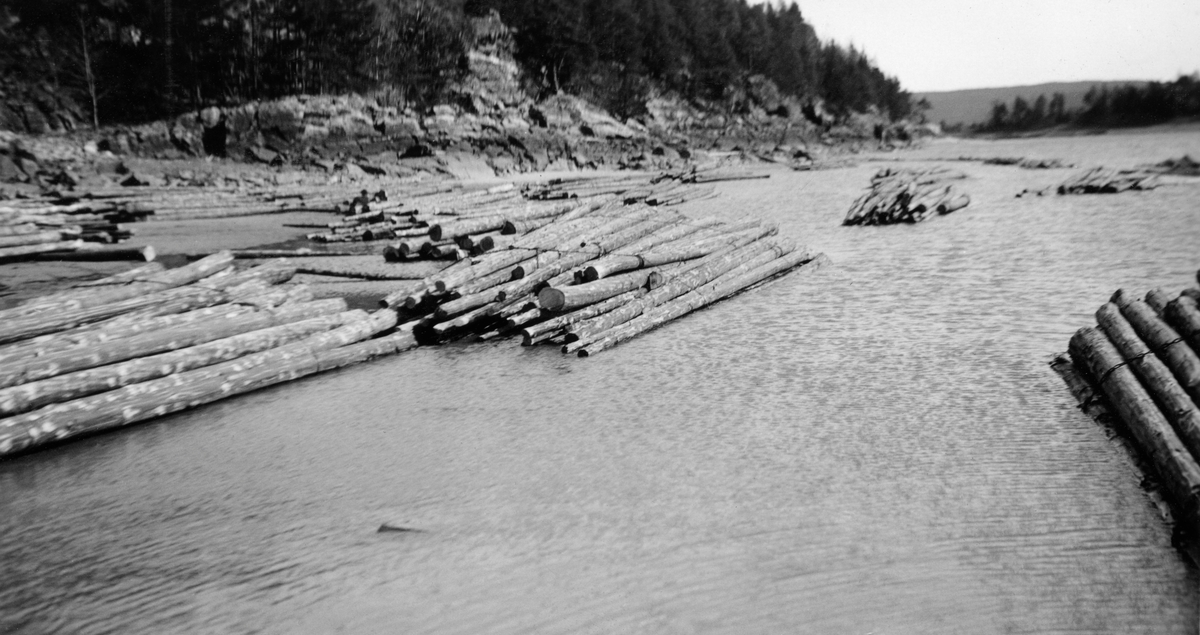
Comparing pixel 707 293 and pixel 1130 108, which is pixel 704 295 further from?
pixel 1130 108

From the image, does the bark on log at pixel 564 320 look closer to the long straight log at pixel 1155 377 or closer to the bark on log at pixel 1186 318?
the long straight log at pixel 1155 377

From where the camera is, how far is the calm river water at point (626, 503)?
134 inches

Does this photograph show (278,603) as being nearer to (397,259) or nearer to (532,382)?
(532,382)

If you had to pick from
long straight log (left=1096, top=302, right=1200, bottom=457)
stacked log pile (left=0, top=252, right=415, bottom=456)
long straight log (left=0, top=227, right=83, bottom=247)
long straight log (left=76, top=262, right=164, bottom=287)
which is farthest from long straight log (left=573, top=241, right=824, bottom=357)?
long straight log (left=0, top=227, right=83, bottom=247)

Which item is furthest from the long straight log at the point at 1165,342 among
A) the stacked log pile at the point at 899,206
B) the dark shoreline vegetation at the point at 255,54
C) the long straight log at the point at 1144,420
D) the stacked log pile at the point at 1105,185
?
the dark shoreline vegetation at the point at 255,54

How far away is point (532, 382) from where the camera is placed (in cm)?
682

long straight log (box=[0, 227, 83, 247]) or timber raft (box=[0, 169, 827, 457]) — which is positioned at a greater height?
long straight log (box=[0, 227, 83, 247])

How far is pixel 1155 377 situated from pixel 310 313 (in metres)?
8.09

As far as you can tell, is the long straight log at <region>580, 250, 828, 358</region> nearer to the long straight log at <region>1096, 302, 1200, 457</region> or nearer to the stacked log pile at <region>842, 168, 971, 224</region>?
the long straight log at <region>1096, 302, 1200, 457</region>

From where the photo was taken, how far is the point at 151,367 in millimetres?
6191

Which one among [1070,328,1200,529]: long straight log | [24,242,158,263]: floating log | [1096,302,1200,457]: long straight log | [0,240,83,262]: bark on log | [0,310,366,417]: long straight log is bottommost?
[1070,328,1200,529]: long straight log

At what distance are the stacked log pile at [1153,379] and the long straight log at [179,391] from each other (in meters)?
6.87

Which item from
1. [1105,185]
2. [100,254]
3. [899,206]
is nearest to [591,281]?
[100,254]

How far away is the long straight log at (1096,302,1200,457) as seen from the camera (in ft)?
14.0
